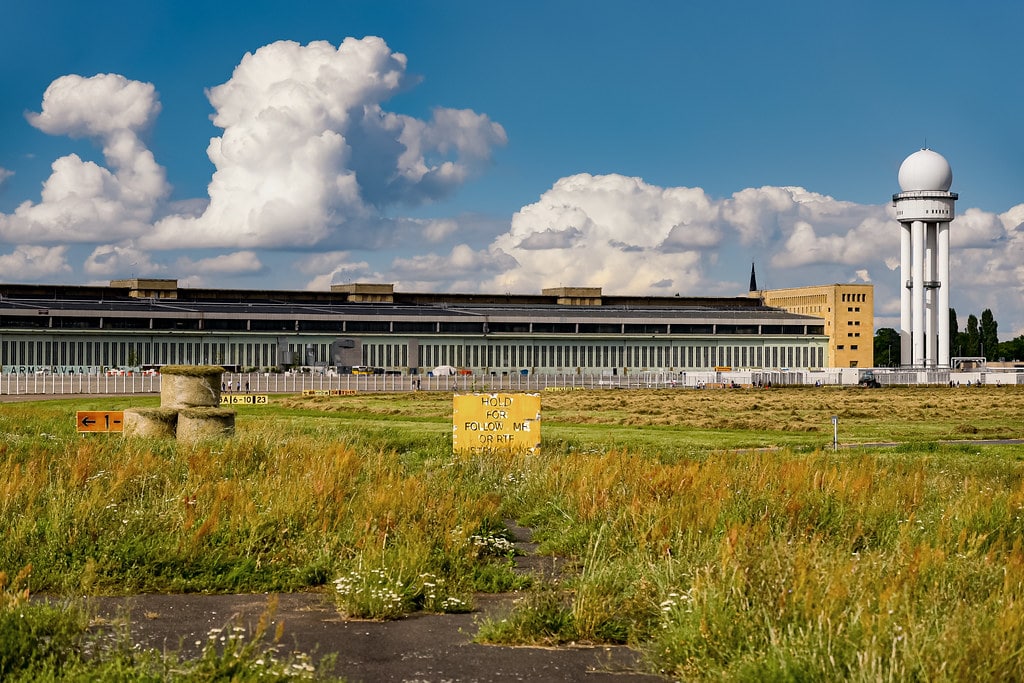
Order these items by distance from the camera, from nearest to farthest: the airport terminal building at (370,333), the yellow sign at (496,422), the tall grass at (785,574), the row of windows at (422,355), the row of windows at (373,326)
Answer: the tall grass at (785,574), the yellow sign at (496,422), the row of windows at (422,355), the row of windows at (373,326), the airport terminal building at (370,333)

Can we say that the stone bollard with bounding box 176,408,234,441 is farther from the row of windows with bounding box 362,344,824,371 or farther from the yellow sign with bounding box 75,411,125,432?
the row of windows with bounding box 362,344,824,371

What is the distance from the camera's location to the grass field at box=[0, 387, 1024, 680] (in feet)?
30.8

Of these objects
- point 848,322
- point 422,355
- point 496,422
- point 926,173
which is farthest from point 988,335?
point 496,422

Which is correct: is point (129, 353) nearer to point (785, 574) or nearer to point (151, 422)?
point (151, 422)

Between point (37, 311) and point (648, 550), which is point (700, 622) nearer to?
point (648, 550)

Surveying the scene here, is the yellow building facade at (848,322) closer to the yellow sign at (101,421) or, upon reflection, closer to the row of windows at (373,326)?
the row of windows at (373,326)

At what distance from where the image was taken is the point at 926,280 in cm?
13962

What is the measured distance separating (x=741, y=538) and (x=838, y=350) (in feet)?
566

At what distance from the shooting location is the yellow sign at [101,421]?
26.4 m

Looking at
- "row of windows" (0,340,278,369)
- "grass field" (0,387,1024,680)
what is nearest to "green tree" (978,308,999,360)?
"row of windows" (0,340,278,369)

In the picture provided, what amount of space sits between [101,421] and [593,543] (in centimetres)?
1672

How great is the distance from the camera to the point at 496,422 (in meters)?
24.3

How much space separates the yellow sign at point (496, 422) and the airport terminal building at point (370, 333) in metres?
100

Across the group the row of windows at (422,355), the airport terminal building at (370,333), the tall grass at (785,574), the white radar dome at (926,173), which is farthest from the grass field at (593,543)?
the white radar dome at (926,173)
